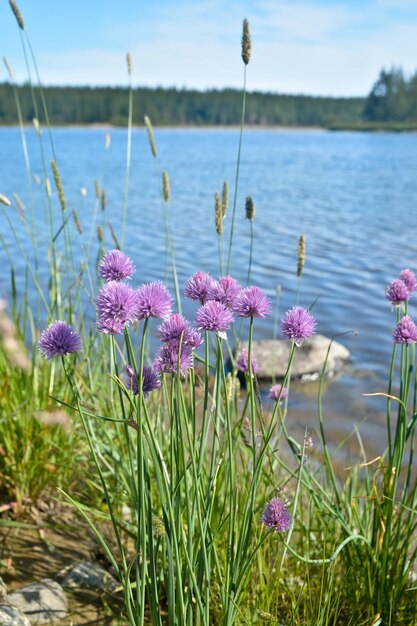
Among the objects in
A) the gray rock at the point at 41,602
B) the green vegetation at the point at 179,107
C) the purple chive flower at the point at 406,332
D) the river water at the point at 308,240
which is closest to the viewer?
the purple chive flower at the point at 406,332

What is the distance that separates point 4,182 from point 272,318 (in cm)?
1458

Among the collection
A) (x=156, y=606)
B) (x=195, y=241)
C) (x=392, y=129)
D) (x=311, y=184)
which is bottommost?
(x=392, y=129)

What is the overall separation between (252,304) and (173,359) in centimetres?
21

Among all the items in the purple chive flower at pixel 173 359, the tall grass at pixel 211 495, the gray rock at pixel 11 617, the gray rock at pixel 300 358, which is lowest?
the gray rock at pixel 300 358

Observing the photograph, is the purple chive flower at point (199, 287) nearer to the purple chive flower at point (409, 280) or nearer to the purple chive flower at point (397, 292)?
the purple chive flower at point (397, 292)

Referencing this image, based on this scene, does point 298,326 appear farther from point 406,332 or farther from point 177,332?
point 406,332

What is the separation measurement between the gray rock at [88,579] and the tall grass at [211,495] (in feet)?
0.25

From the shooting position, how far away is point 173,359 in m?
1.31

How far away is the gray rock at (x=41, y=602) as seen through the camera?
2.15m

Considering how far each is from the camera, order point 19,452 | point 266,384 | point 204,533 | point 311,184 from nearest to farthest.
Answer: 1. point 204,533
2. point 19,452
3. point 266,384
4. point 311,184

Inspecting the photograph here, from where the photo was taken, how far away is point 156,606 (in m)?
1.44

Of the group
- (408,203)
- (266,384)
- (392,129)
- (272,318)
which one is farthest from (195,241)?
(392,129)

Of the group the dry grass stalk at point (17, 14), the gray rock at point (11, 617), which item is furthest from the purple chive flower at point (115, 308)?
the dry grass stalk at point (17, 14)

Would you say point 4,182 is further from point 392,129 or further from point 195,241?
point 392,129
